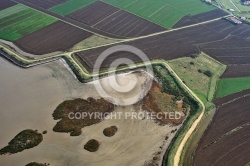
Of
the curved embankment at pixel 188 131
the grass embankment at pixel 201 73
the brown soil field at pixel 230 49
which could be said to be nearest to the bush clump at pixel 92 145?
the curved embankment at pixel 188 131

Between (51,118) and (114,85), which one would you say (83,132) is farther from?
(114,85)

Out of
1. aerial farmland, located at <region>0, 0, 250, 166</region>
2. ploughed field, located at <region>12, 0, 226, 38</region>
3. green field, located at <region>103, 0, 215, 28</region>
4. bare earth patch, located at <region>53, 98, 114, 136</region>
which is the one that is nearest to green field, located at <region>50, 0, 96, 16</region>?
ploughed field, located at <region>12, 0, 226, 38</region>

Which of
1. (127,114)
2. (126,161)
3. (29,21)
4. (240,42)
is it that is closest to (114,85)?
(127,114)

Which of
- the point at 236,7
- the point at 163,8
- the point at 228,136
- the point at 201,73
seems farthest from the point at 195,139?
the point at 236,7

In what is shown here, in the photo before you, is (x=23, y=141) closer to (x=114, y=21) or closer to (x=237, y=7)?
(x=114, y=21)

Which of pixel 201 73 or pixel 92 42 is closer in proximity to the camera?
pixel 201 73

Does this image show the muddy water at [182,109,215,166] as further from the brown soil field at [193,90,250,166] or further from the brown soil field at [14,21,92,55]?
the brown soil field at [14,21,92,55]
